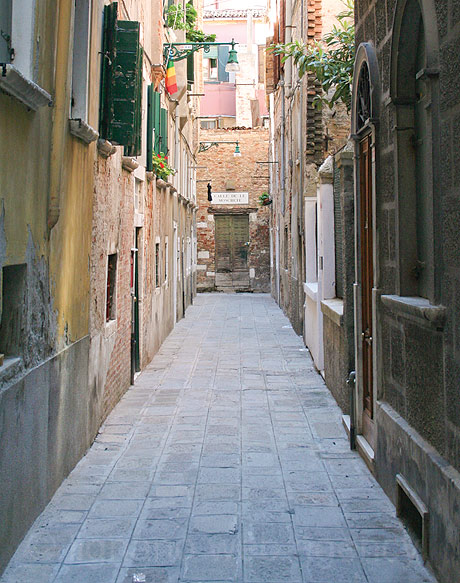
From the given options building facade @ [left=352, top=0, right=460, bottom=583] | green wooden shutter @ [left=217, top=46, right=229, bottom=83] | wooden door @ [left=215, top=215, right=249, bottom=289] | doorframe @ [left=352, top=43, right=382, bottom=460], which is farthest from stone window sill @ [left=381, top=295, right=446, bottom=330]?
green wooden shutter @ [left=217, top=46, right=229, bottom=83]

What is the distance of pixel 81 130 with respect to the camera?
558 centimetres

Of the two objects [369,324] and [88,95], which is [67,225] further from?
[369,324]

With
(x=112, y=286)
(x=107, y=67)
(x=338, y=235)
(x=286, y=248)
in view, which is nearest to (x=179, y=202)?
(x=286, y=248)

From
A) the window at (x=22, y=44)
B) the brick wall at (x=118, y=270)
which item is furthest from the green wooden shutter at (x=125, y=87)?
the window at (x=22, y=44)

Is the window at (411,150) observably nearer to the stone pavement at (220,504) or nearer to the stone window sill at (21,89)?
the stone pavement at (220,504)

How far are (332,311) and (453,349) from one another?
4795 mm

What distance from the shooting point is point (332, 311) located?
8172 mm

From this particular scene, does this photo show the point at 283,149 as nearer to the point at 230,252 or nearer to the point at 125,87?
the point at 230,252

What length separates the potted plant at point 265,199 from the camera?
1080 inches

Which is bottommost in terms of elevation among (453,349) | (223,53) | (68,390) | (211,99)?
(68,390)

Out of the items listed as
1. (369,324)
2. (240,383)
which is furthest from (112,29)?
(240,383)

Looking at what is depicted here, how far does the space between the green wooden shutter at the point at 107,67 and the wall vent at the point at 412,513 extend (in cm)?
440

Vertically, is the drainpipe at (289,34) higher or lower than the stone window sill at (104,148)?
higher

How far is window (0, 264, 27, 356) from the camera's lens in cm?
421
